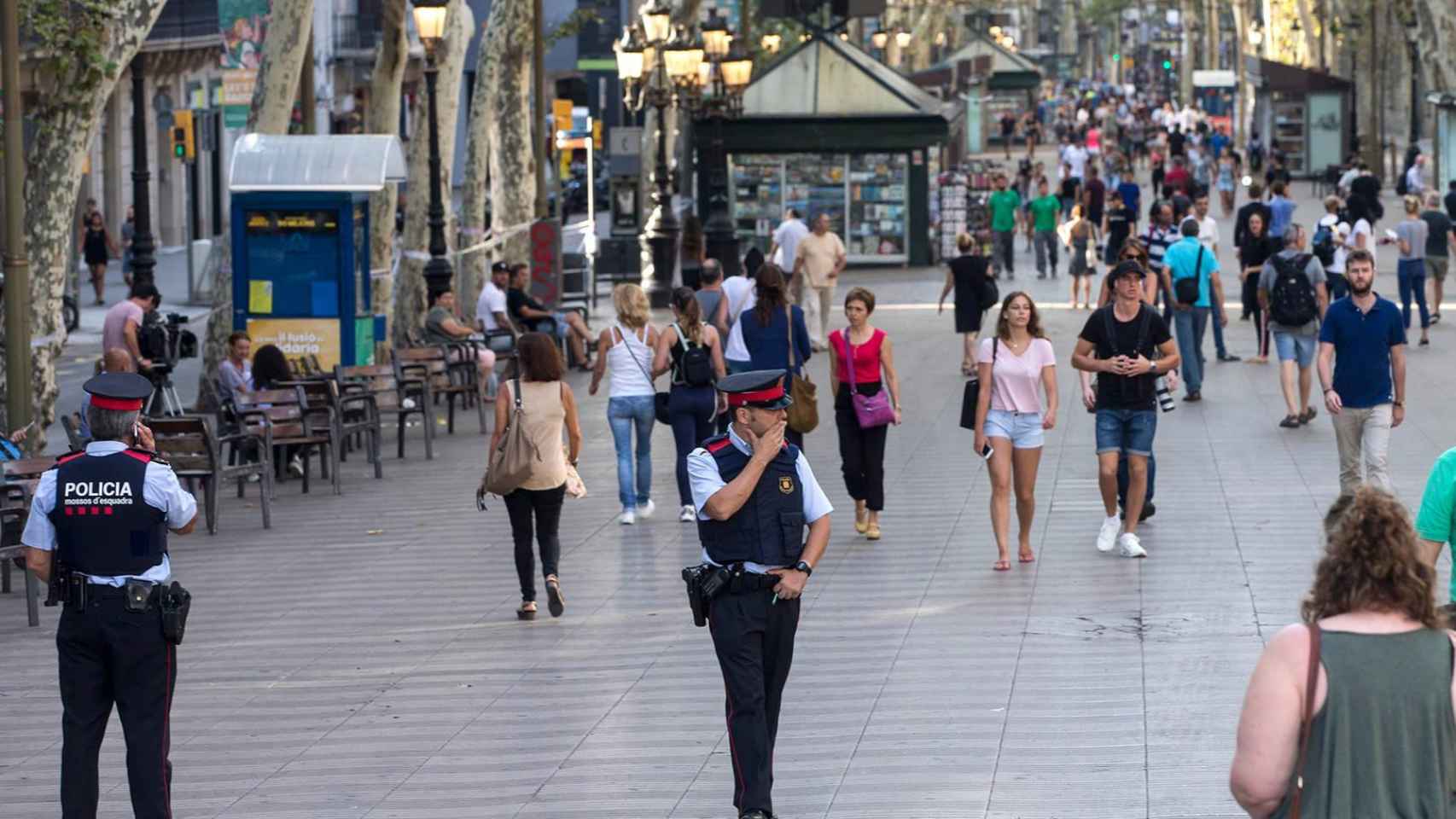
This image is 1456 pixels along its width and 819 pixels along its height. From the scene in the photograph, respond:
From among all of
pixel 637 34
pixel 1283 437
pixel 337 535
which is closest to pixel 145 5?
pixel 337 535

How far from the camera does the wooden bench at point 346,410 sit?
17047 millimetres

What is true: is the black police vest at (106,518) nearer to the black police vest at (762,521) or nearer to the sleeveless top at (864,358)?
the black police vest at (762,521)

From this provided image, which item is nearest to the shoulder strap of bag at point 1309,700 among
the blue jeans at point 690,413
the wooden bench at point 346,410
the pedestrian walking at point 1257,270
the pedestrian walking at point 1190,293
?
the blue jeans at point 690,413

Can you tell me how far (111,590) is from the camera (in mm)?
7484

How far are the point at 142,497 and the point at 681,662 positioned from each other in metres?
3.63

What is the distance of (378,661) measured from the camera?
430 inches

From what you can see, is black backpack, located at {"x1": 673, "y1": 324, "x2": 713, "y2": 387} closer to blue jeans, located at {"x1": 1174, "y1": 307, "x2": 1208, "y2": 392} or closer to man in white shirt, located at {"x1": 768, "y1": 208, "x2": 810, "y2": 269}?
blue jeans, located at {"x1": 1174, "y1": 307, "x2": 1208, "y2": 392}

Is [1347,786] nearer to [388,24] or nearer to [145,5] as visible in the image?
[145,5]

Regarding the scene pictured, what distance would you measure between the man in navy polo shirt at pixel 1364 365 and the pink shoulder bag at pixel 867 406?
2.55m

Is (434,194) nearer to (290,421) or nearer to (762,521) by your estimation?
(290,421)

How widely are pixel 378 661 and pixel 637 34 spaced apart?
74.2ft

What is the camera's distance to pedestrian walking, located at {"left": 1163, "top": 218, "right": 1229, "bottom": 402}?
66.6 ft

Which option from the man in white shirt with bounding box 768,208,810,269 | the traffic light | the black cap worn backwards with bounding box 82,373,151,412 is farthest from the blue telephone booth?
the traffic light

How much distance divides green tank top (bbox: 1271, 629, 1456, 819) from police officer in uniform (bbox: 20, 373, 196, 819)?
157 inches
